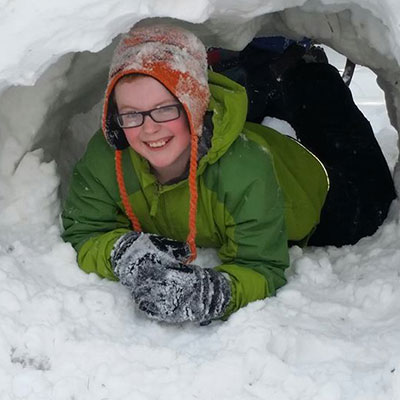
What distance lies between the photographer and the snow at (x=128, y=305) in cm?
176

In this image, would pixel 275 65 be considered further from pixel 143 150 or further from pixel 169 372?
pixel 169 372

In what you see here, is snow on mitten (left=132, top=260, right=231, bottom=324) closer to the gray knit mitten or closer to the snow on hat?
the gray knit mitten

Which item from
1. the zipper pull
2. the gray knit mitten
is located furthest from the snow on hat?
the gray knit mitten

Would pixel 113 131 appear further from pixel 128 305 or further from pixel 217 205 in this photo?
pixel 128 305

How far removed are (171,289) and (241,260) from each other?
11.7 inches

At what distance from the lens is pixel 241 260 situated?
223 centimetres

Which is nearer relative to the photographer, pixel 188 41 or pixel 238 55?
pixel 188 41

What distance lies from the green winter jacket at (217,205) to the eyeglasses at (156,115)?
0.43ft

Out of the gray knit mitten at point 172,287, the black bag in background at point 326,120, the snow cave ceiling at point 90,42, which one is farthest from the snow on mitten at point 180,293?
the black bag in background at point 326,120

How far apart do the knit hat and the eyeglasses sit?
3cm

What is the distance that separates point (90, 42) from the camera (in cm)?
190

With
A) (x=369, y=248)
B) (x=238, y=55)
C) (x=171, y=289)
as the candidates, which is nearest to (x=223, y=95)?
(x=171, y=289)

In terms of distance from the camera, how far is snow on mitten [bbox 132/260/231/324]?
200 cm

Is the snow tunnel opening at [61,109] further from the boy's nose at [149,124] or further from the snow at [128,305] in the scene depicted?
the boy's nose at [149,124]
